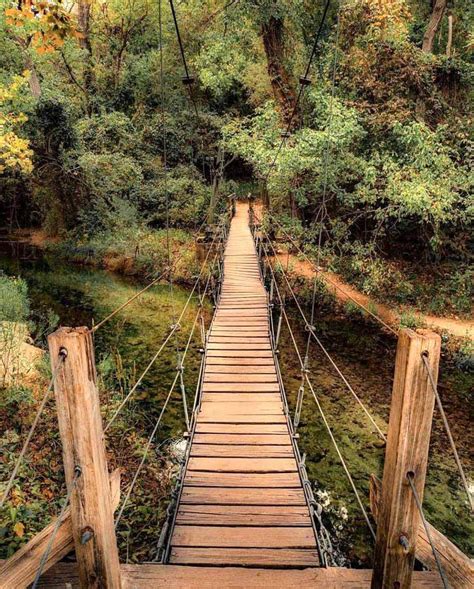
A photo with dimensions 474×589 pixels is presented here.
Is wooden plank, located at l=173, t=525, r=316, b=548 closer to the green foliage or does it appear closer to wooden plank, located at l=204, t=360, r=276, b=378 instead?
wooden plank, located at l=204, t=360, r=276, b=378

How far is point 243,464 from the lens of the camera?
2949mm

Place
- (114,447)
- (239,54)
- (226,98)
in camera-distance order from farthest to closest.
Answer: (226,98) < (239,54) < (114,447)

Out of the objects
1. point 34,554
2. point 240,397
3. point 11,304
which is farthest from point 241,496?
point 11,304

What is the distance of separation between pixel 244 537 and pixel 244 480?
52cm

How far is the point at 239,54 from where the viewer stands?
10000 mm

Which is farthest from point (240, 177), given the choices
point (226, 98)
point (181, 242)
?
point (181, 242)

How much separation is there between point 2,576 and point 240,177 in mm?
20239

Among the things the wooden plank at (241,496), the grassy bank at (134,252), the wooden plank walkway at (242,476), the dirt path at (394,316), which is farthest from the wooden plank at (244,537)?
the grassy bank at (134,252)

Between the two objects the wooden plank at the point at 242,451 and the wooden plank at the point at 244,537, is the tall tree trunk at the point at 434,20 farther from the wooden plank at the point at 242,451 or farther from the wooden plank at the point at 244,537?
the wooden plank at the point at 244,537

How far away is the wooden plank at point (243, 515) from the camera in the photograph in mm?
2381

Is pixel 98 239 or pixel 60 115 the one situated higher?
pixel 60 115

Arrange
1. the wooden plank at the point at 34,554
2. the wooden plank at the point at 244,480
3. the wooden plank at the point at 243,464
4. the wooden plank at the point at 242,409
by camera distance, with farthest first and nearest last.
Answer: the wooden plank at the point at 242,409 < the wooden plank at the point at 243,464 < the wooden plank at the point at 244,480 < the wooden plank at the point at 34,554

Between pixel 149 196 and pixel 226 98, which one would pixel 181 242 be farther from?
pixel 226 98

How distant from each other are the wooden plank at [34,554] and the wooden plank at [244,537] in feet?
3.40
